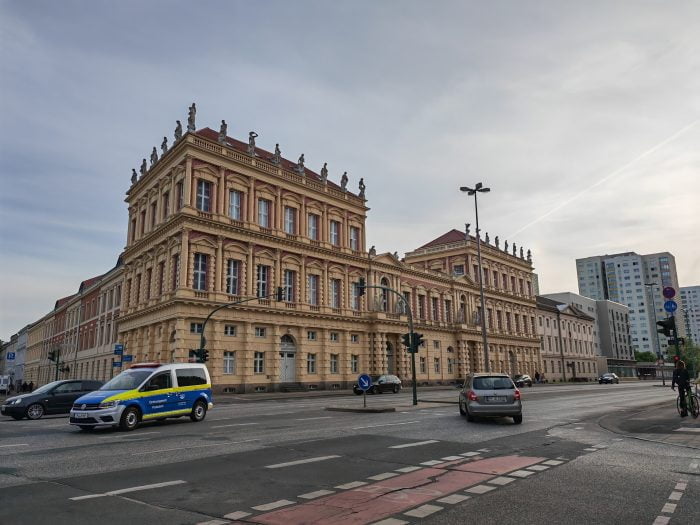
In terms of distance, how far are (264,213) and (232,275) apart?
6.44m

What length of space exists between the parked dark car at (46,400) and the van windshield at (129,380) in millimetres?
5972

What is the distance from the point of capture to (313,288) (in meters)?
45.8

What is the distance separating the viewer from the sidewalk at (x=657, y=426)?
475 inches

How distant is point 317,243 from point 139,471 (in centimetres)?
3831

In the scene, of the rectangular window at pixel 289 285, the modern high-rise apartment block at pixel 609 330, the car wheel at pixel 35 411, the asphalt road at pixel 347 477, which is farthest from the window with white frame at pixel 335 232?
the modern high-rise apartment block at pixel 609 330

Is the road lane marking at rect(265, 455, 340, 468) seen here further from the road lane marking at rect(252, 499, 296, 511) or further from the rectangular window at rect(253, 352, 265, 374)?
the rectangular window at rect(253, 352, 265, 374)

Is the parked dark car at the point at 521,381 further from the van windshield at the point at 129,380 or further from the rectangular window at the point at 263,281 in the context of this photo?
the van windshield at the point at 129,380

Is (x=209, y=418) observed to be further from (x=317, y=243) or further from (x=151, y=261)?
(x=317, y=243)

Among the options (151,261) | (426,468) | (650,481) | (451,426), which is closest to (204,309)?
(151,261)

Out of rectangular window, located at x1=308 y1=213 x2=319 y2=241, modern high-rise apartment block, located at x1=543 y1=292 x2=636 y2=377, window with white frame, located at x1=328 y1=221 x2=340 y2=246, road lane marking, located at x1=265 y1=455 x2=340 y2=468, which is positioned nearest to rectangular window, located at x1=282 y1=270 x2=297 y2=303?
rectangular window, located at x1=308 y1=213 x2=319 y2=241

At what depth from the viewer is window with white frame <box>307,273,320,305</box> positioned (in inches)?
1784

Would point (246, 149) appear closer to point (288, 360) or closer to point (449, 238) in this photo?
point (288, 360)

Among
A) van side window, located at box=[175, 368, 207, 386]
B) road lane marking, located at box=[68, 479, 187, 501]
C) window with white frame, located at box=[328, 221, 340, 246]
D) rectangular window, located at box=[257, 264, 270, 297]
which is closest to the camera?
road lane marking, located at box=[68, 479, 187, 501]

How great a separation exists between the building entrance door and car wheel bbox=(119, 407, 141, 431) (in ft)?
86.1
